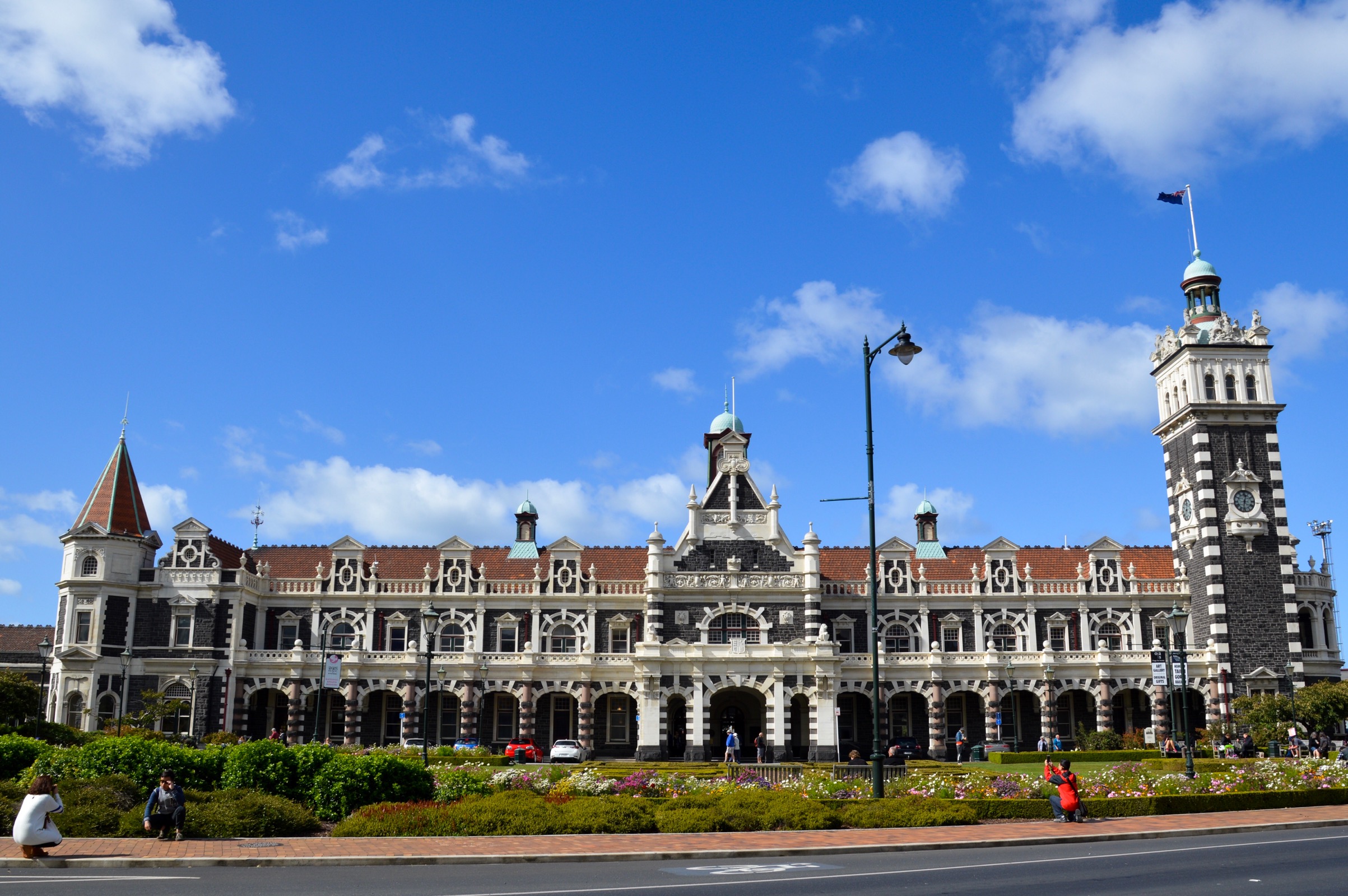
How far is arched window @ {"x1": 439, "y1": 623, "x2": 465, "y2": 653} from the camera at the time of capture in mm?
59438

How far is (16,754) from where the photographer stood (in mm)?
25172

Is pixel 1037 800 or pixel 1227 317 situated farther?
pixel 1227 317

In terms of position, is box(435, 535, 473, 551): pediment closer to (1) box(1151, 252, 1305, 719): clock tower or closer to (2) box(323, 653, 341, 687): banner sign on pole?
(2) box(323, 653, 341, 687): banner sign on pole

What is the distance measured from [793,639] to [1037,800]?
98.1ft

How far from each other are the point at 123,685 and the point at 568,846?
4113cm

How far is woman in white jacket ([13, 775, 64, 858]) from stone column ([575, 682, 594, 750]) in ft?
125

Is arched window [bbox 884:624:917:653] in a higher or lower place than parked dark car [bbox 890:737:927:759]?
higher

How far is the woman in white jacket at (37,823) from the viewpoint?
17750 mm

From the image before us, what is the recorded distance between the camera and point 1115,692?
57406 millimetres

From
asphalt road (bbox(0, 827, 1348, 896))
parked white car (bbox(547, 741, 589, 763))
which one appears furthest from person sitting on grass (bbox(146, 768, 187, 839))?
parked white car (bbox(547, 741, 589, 763))

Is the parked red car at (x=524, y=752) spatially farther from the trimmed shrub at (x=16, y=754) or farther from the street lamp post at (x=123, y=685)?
the trimmed shrub at (x=16, y=754)

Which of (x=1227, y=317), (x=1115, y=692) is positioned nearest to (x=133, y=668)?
(x=1115, y=692)

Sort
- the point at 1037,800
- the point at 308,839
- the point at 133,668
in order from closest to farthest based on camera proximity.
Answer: the point at 308,839 → the point at 1037,800 → the point at 133,668

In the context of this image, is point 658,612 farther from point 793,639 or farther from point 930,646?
point 930,646
